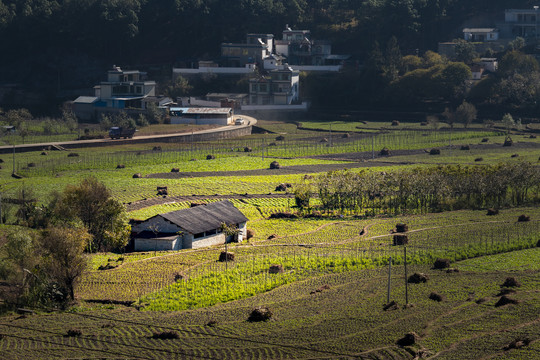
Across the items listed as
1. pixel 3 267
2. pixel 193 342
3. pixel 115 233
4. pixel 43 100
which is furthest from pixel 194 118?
pixel 193 342

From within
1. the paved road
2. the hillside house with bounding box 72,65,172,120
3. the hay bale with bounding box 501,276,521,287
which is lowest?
the hay bale with bounding box 501,276,521,287

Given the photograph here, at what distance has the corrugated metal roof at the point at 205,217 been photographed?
244 feet

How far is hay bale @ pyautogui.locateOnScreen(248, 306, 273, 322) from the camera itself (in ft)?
176

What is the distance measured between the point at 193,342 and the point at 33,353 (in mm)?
8300

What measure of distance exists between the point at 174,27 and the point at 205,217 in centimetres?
11066

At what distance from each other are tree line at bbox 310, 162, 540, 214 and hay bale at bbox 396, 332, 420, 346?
129 ft

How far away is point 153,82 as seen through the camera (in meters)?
157

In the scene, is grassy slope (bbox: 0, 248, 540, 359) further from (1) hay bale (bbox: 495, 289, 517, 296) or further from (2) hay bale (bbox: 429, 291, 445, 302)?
(1) hay bale (bbox: 495, 289, 517, 296)

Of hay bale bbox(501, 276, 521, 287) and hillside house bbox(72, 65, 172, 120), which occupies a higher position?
hillside house bbox(72, 65, 172, 120)

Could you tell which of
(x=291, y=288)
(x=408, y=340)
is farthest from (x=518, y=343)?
(x=291, y=288)

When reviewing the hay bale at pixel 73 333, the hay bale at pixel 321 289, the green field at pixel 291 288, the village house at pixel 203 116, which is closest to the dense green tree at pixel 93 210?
the green field at pixel 291 288

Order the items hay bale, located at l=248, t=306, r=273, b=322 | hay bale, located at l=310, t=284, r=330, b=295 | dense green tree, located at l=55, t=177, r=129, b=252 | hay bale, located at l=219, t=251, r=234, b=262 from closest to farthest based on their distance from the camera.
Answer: hay bale, located at l=248, t=306, r=273, b=322 → hay bale, located at l=310, t=284, r=330, b=295 → hay bale, located at l=219, t=251, r=234, b=262 → dense green tree, located at l=55, t=177, r=129, b=252

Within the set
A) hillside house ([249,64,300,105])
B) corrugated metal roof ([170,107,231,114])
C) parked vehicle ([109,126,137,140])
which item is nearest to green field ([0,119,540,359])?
parked vehicle ([109,126,137,140])

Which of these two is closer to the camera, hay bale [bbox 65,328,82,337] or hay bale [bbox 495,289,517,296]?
hay bale [bbox 65,328,82,337]
